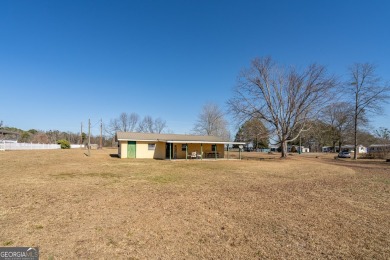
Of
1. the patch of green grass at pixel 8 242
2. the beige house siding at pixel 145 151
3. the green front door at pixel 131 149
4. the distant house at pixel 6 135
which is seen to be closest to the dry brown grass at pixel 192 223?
the patch of green grass at pixel 8 242

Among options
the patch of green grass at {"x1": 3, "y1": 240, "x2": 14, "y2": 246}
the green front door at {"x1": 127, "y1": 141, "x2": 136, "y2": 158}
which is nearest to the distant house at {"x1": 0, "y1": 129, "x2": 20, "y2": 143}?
the green front door at {"x1": 127, "y1": 141, "x2": 136, "y2": 158}

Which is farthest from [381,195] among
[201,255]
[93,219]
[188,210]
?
[93,219]

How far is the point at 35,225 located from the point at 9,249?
1173 mm

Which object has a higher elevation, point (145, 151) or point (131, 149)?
point (131, 149)

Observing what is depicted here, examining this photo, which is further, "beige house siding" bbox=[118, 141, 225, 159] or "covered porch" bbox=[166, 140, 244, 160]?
"covered porch" bbox=[166, 140, 244, 160]

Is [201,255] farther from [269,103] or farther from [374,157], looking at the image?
[374,157]

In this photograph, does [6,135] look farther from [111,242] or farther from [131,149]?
[111,242]

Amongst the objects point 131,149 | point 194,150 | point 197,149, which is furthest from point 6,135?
point 197,149

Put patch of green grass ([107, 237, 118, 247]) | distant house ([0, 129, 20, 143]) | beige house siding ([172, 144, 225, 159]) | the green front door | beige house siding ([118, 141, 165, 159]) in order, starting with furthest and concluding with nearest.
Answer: distant house ([0, 129, 20, 143])
beige house siding ([172, 144, 225, 159])
the green front door
beige house siding ([118, 141, 165, 159])
patch of green grass ([107, 237, 118, 247])

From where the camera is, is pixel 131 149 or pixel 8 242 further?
pixel 131 149

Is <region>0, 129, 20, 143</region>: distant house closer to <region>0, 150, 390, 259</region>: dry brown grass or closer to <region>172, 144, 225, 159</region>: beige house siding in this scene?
<region>172, 144, 225, 159</region>: beige house siding

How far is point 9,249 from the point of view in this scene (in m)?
3.57

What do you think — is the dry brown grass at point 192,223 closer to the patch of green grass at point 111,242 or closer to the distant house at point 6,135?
the patch of green grass at point 111,242

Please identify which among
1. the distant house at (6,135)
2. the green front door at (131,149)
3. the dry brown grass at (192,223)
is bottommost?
the dry brown grass at (192,223)
